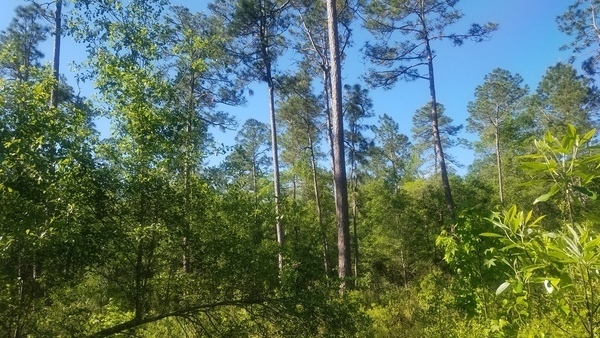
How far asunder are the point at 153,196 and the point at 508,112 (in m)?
23.8

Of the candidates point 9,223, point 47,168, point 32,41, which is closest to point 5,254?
point 9,223

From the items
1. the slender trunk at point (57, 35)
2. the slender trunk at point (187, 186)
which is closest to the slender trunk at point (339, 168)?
the slender trunk at point (187, 186)

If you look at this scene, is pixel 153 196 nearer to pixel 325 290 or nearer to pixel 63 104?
pixel 63 104

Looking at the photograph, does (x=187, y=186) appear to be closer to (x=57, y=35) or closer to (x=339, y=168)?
(x=339, y=168)

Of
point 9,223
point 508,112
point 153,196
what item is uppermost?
point 508,112

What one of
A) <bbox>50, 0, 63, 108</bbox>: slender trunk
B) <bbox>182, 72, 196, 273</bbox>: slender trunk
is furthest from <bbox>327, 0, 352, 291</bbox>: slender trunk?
<bbox>50, 0, 63, 108</bbox>: slender trunk

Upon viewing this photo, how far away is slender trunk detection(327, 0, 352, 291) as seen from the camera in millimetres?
7598

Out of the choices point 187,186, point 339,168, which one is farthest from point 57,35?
point 187,186

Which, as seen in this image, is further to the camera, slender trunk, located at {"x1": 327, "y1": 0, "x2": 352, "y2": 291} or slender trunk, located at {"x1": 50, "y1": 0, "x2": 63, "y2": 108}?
slender trunk, located at {"x1": 50, "y1": 0, "x2": 63, "y2": 108}

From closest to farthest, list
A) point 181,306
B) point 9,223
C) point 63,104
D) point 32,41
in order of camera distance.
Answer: point 9,223, point 63,104, point 181,306, point 32,41

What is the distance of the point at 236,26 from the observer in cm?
1262

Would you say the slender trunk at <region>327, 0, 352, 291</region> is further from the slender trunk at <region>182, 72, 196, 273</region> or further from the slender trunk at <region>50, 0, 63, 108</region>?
the slender trunk at <region>50, 0, 63, 108</region>

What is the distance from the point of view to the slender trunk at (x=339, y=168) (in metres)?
7.60

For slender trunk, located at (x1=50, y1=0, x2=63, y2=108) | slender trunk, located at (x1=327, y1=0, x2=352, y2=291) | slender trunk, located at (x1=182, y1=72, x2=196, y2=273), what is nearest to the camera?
slender trunk, located at (x1=182, y1=72, x2=196, y2=273)
